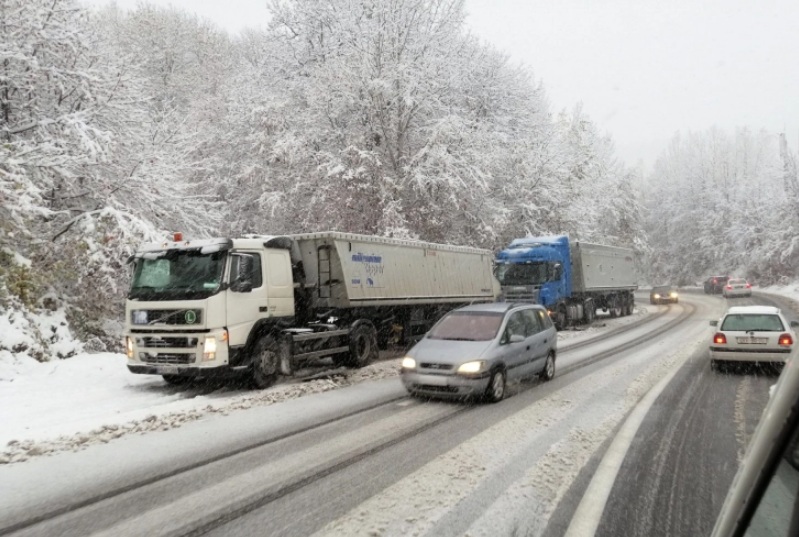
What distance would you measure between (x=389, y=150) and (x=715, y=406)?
1651cm

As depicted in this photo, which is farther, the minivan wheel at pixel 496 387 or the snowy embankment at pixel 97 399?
the minivan wheel at pixel 496 387

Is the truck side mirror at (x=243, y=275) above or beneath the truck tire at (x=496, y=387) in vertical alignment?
above

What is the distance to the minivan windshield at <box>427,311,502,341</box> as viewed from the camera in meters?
10.1

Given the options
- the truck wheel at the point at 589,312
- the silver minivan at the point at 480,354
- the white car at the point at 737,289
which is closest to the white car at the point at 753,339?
the silver minivan at the point at 480,354

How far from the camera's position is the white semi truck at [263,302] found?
10320mm

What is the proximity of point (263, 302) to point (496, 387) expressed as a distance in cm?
482

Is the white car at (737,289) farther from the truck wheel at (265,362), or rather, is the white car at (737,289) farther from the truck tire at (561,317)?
the truck wheel at (265,362)

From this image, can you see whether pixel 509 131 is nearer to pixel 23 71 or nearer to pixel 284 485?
pixel 23 71

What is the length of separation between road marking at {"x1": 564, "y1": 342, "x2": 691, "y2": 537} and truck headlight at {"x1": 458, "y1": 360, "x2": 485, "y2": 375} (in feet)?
7.27

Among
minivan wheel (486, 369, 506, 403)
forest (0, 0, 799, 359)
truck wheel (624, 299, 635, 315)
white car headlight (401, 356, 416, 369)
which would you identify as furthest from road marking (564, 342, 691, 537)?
truck wheel (624, 299, 635, 315)

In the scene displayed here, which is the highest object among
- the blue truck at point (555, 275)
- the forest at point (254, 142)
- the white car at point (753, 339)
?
the forest at point (254, 142)

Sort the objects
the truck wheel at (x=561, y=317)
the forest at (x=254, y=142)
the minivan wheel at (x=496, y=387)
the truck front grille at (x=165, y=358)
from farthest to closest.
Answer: the truck wheel at (x=561, y=317), the forest at (x=254, y=142), the truck front grille at (x=165, y=358), the minivan wheel at (x=496, y=387)

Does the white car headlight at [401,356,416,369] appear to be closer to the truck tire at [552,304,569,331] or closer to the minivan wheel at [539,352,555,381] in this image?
the minivan wheel at [539,352,555,381]

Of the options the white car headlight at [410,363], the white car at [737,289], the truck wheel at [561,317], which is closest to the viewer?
the white car headlight at [410,363]
